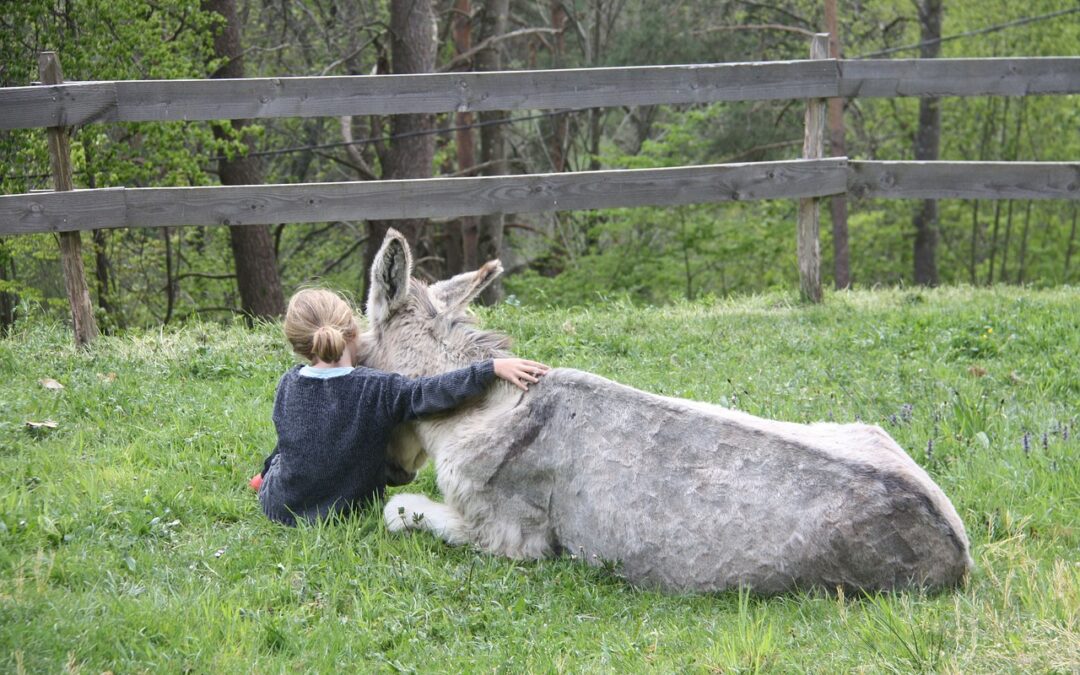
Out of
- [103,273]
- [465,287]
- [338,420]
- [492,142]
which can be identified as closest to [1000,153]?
[492,142]

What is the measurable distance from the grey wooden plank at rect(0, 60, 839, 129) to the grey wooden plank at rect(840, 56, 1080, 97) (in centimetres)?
32

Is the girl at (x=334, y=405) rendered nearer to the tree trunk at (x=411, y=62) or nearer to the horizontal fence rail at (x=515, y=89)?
the horizontal fence rail at (x=515, y=89)

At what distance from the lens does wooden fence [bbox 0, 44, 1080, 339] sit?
8188mm

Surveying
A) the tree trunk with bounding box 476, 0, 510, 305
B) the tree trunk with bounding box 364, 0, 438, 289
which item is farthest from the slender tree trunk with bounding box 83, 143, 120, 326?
the tree trunk with bounding box 476, 0, 510, 305

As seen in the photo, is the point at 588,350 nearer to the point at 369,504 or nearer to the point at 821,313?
the point at 821,313

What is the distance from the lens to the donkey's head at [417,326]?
16.2ft

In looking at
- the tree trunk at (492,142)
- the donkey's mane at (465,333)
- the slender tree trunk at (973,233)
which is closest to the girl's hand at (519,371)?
the donkey's mane at (465,333)

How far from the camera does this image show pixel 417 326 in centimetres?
504

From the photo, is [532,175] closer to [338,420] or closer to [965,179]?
[965,179]

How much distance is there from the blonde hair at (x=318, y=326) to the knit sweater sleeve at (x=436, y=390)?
1.02ft

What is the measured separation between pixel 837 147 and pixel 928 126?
6.41m

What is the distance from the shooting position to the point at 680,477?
13.7 feet

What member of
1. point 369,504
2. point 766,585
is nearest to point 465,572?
point 369,504

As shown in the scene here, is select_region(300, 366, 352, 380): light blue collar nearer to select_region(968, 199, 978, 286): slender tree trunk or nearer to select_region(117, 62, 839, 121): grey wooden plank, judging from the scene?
select_region(117, 62, 839, 121): grey wooden plank
